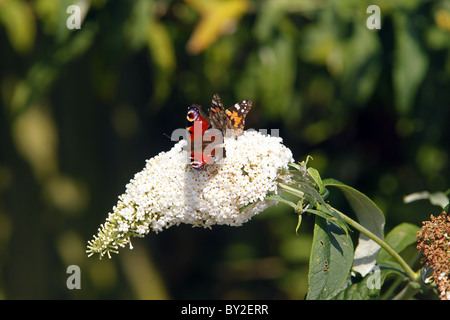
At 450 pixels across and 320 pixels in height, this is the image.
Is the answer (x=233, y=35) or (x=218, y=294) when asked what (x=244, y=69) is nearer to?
(x=233, y=35)

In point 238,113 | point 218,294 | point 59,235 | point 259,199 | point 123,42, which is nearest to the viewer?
point 259,199

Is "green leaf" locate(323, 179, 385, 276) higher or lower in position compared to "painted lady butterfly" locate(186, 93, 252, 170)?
lower

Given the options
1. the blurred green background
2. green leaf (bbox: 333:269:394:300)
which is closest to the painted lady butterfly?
green leaf (bbox: 333:269:394:300)

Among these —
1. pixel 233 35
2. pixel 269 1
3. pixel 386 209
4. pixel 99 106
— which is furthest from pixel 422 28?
pixel 99 106

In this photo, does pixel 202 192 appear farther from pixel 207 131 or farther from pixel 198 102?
pixel 198 102

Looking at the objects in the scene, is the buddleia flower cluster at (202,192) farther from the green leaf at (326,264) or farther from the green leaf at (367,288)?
the green leaf at (367,288)

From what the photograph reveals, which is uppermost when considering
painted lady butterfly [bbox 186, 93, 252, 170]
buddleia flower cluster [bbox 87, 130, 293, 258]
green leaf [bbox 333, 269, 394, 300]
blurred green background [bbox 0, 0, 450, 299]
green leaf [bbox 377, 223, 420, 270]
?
blurred green background [bbox 0, 0, 450, 299]

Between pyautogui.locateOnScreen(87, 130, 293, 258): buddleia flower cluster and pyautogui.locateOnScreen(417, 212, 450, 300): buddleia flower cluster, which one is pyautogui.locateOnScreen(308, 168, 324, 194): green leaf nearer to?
pyautogui.locateOnScreen(87, 130, 293, 258): buddleia flower cluster

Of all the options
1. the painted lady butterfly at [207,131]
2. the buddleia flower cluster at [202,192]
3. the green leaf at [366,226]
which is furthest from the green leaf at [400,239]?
the painted lady butterfly at [207,131]
